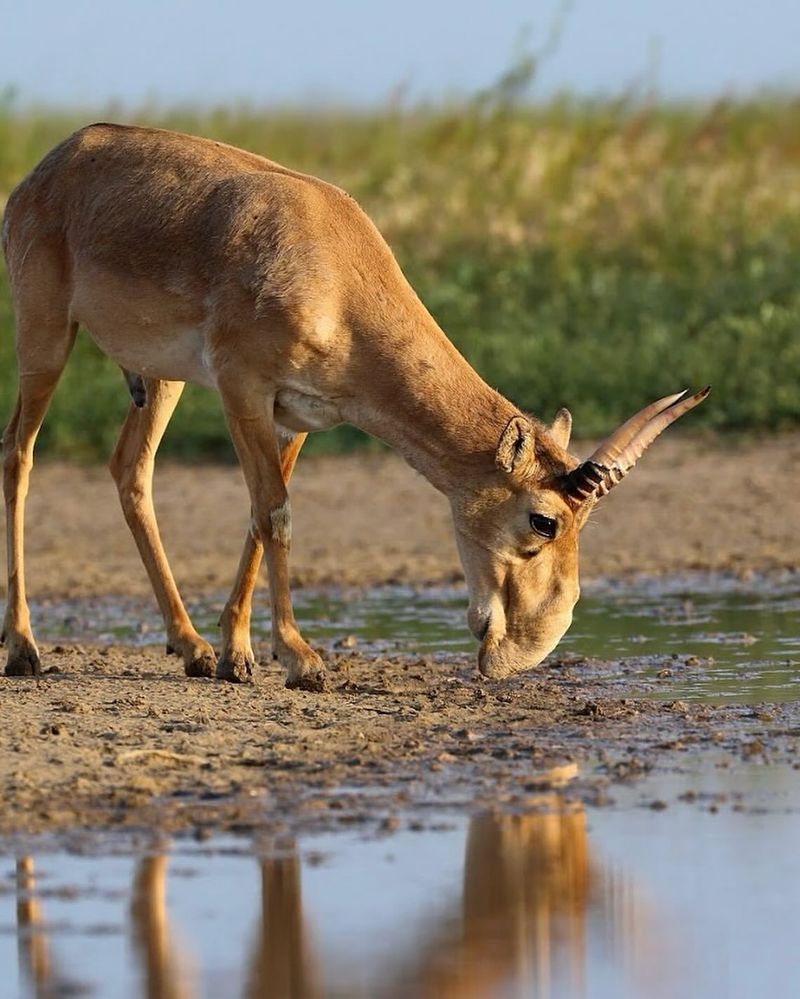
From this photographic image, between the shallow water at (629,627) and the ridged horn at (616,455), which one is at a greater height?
the ridged horn at (616,455)

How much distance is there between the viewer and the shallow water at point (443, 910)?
5.09 meters

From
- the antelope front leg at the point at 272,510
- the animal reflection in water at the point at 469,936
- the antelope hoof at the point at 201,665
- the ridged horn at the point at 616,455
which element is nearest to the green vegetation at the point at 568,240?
the antelope hoof at the point at 201,665

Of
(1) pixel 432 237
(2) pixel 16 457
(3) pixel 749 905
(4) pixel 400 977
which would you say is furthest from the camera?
(1) pixel 432 237

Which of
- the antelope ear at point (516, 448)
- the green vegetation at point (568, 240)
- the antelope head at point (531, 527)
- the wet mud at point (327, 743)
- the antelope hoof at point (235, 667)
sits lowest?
the wet mud at point (327, 743)

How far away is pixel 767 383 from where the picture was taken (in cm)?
1545

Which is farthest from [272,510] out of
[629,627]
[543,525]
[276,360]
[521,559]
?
[629,627]

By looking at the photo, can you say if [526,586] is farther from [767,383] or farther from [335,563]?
[767,383]

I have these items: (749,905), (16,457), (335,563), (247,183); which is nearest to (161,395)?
(16,457)

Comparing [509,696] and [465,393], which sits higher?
[465,393]

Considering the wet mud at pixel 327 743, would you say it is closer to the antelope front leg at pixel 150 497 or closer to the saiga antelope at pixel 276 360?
the antelope front leg at pixel 150 497

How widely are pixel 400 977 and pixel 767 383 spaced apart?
35.7 feet

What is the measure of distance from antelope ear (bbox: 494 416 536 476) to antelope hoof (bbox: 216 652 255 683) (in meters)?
1.59

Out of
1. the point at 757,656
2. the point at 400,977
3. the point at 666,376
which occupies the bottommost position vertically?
the point at 400,977

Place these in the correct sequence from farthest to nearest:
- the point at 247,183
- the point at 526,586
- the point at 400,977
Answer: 1. the point at 247,183
2. the point at 526,586
3. the point at 400,977
